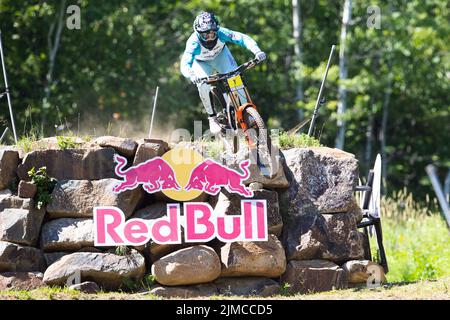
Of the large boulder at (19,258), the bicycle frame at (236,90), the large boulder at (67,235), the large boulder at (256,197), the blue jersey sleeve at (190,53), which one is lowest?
the large boulder at (19,258)

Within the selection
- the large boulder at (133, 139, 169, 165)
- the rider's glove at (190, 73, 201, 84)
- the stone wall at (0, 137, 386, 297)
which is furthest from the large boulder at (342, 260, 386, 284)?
the rider's glove at (190, 73, 201, 84)

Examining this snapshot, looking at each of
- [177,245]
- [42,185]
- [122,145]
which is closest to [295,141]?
[177,245]

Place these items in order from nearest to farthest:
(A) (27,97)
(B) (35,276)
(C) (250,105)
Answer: (B) (35,276), (C) (250,105), (A) (27,97)

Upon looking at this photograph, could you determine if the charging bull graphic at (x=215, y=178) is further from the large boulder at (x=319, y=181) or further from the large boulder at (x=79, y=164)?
the large boulder at (x=79, y=164)

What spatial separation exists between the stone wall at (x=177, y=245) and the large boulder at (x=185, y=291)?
0.04ft

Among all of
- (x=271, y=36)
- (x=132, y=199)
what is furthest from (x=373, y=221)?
(x=271, y=36)

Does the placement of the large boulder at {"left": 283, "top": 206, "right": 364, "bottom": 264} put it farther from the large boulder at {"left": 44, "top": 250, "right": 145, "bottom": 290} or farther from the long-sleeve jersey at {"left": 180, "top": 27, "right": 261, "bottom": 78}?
the long-sleeve jersey at {"left": 180, "top": 27, "right": 261, "bottom": 78}

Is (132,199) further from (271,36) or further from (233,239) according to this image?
(271,36)

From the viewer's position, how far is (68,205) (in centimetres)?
1020

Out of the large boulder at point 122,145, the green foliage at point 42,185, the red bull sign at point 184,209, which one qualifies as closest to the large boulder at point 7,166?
the green foliage at point 42,185

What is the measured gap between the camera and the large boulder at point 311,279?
10.3 metres

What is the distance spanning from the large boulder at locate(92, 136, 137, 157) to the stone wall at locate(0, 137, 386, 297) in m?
0.01

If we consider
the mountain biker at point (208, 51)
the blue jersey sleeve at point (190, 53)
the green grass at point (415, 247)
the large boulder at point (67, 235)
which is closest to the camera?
the large boulder at point (67, 235)
